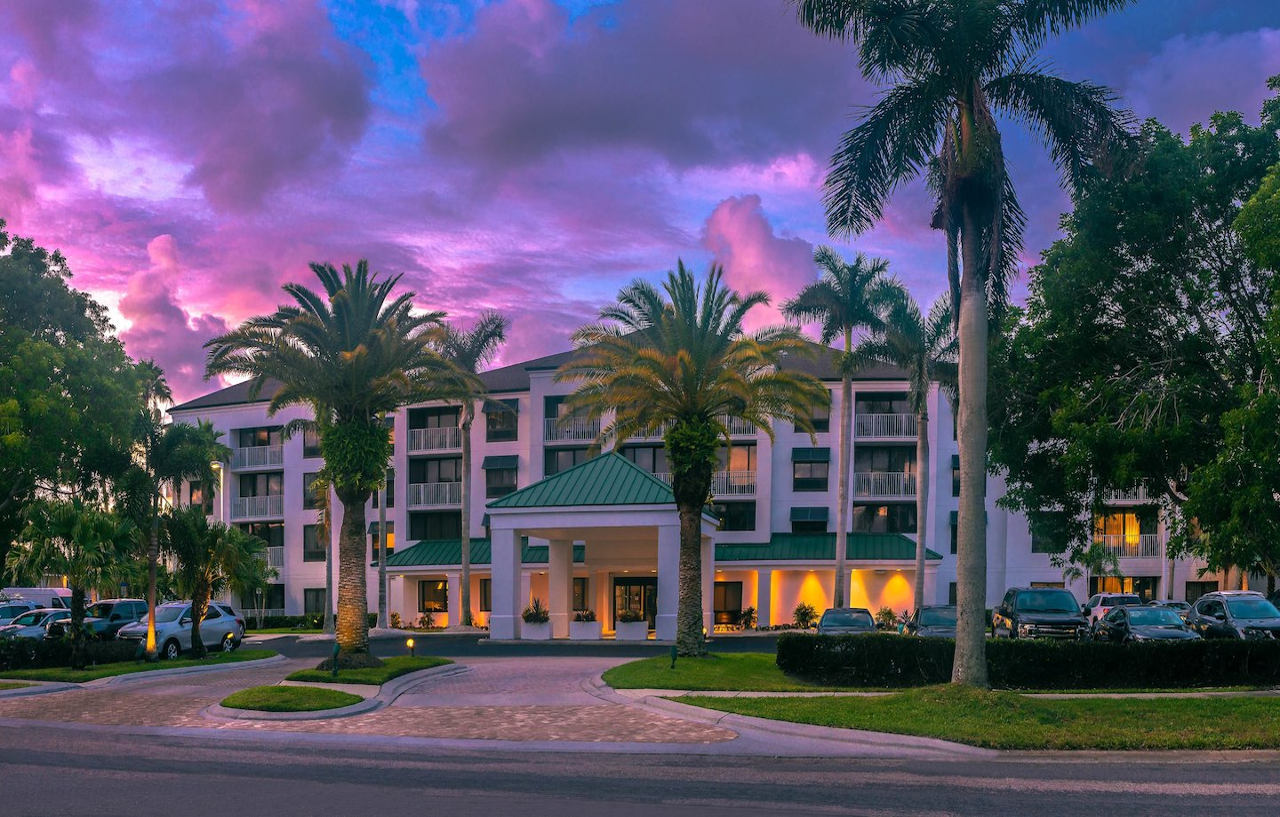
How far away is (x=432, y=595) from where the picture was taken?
200 ft

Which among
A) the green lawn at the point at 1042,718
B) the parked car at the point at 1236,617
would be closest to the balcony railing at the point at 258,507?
the green lawn at the point at 1042,718

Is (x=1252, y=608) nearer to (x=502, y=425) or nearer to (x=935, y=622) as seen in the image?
(x=935, y=622)

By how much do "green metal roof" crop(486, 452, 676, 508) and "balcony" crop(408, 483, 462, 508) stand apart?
56.6ft

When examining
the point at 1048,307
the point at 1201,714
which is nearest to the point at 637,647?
the point at 1048,307

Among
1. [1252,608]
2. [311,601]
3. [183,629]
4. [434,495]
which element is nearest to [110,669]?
[183,629]

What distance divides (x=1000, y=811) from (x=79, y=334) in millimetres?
34951

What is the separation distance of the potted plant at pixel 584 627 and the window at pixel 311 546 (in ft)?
74.5

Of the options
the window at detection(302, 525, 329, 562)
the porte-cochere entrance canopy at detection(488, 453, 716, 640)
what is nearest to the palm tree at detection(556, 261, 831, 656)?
the porte-cochere entrance canopy at detection(488, 453, 716, 640)

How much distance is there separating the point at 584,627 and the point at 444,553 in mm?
15323

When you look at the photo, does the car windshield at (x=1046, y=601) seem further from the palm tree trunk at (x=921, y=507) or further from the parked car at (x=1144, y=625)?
the palm tree trunk at (x=921, y=507)

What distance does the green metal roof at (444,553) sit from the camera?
5669cm

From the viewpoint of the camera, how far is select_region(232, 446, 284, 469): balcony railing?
64500 mm

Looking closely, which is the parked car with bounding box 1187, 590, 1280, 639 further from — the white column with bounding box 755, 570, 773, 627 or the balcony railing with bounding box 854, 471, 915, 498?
the balcony railing with bounding box 854, 471, 915, 498

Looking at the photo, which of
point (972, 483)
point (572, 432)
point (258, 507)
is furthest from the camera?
point (258, 507)
